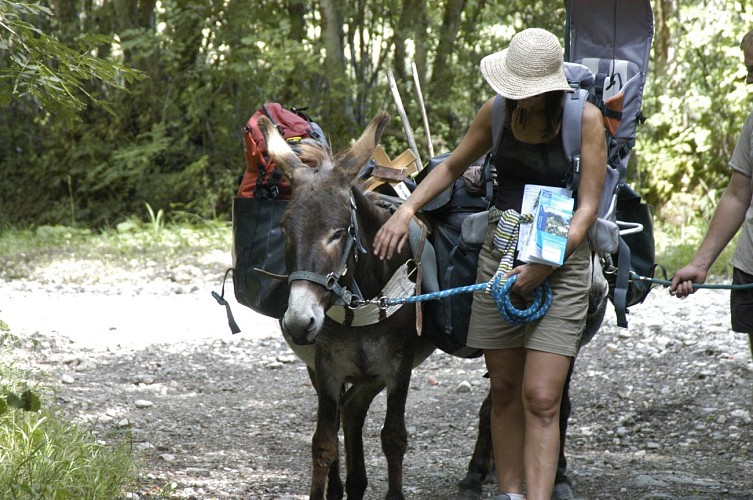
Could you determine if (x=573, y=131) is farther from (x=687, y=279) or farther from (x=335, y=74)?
(x=335, y=74)

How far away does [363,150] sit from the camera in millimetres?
3881

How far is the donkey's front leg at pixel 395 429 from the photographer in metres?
4.26

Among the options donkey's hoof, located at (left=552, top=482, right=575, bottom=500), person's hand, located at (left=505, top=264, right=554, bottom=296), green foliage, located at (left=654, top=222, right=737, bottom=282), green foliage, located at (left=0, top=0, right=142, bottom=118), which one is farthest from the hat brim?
green foliage, located at (left=654, top=222, right=737, bottom=282)

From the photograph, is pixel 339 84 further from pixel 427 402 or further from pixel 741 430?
pixel 741 430

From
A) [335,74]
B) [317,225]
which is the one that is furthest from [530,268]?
[335,74]

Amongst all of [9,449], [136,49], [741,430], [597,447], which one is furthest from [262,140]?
[136,49]

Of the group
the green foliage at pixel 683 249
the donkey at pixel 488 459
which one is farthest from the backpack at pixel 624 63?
the green foliage at pixel 683 249

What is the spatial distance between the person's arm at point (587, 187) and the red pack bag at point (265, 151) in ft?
4.21

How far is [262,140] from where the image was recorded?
14.2 feet

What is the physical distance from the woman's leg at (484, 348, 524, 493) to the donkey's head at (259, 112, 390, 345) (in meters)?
0.74

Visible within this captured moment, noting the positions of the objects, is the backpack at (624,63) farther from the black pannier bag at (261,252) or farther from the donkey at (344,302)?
the black pannier bag at (261,252)

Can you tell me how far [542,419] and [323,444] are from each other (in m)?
1.15

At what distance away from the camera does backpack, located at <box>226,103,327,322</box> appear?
432 cm

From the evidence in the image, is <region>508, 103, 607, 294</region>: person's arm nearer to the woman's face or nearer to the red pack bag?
the woman's face
